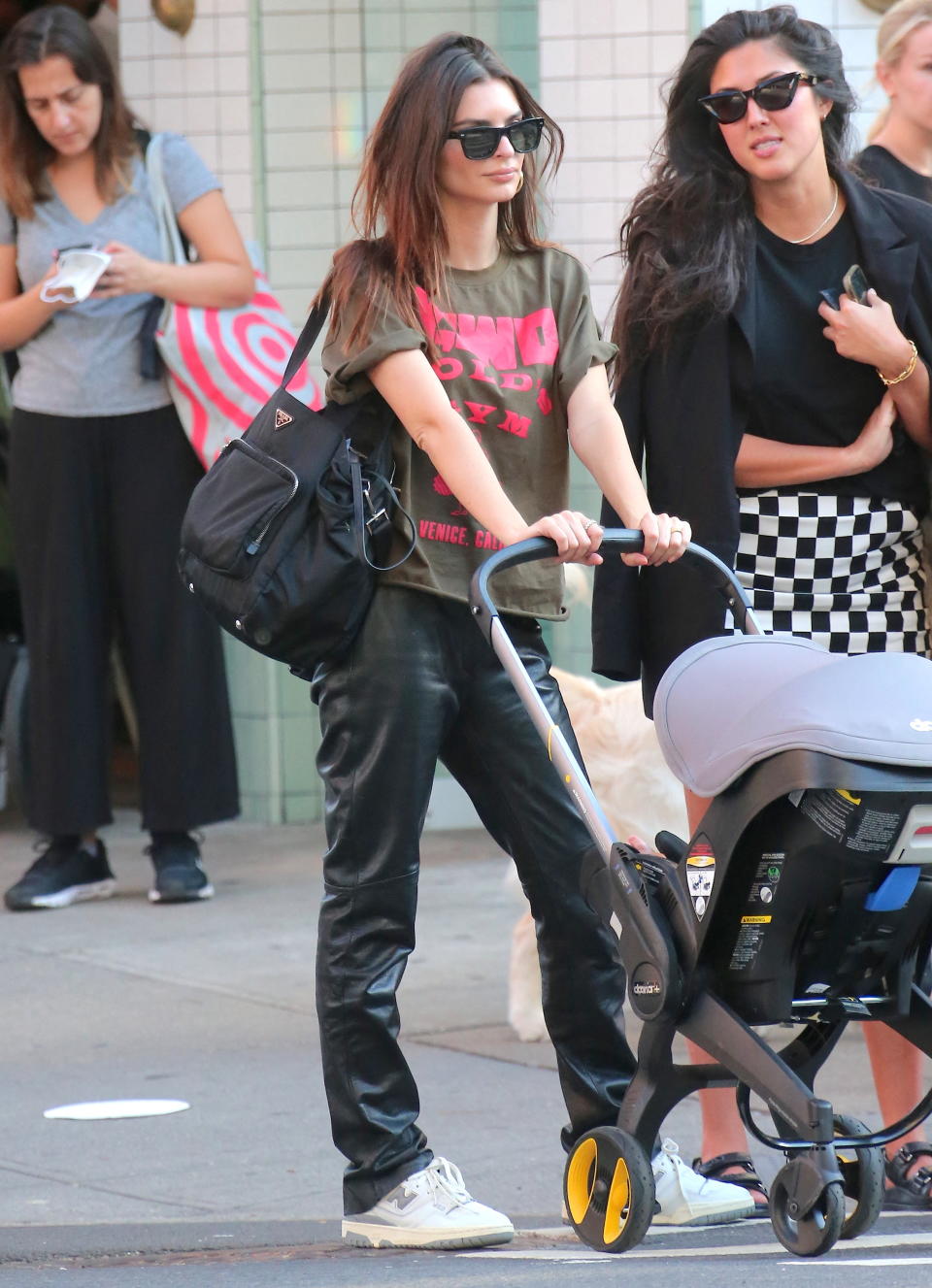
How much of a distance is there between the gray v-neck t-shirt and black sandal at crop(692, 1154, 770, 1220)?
11.1ft

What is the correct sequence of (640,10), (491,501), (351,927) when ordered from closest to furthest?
(491,501) < (351,927) < (640,10)

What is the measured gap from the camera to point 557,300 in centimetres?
375

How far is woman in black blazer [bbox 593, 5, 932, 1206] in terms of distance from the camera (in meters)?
3.90

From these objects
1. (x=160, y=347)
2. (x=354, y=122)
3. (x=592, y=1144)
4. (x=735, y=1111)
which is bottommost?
(x=735, y=1111)

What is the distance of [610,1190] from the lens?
3203 mm

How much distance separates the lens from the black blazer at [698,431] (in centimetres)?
391

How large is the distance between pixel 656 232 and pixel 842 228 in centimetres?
35

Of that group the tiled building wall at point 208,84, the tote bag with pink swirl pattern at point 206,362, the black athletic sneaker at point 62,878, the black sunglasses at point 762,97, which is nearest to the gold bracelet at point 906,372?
the black sunglasses at point 762,97

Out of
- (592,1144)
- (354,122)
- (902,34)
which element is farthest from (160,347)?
→ (592,1144)

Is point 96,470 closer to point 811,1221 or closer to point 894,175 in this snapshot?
point 894,175

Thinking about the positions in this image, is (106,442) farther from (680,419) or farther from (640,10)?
(680,419)

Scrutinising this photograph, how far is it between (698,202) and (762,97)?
23 centimetres

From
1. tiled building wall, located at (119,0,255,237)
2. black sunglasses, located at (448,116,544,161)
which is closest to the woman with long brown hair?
black sunglasses, located at (448,116,544,161)

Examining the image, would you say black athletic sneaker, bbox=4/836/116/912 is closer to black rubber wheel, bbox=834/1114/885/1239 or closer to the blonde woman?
the blonde woman
